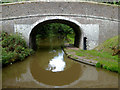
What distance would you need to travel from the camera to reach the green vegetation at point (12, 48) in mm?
7637

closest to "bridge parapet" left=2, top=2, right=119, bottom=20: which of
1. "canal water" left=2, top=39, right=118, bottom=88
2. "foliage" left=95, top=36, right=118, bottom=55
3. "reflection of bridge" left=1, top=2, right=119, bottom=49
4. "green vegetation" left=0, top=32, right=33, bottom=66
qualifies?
"reflection of bridge" left=1, top=2, right=119, bottom=49

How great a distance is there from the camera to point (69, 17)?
11344 millimetres

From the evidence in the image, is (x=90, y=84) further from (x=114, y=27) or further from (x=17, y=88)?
(x=114, y=27)

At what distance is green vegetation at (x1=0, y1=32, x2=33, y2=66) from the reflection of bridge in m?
0.85

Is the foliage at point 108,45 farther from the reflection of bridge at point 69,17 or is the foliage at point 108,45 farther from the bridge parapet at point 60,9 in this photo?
the bridge parapet at point 60,9

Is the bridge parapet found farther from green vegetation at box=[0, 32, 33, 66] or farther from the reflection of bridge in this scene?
green vegetation at box=[0, 32, 33, 66]

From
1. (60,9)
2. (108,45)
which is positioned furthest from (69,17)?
(108,45)

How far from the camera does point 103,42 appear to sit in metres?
11.5

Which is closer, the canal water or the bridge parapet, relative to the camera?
the canal water

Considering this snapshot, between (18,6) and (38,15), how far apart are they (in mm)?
1829

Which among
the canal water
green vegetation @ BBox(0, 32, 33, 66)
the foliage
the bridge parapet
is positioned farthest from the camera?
the bridge parapet

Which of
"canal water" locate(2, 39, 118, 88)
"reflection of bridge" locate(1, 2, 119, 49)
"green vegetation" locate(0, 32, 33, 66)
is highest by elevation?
"reflection of bridge" locate(1, 2, 119, 49)

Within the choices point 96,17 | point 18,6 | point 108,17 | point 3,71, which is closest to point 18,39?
point 18,6

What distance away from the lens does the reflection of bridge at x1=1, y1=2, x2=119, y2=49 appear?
11.1 m
